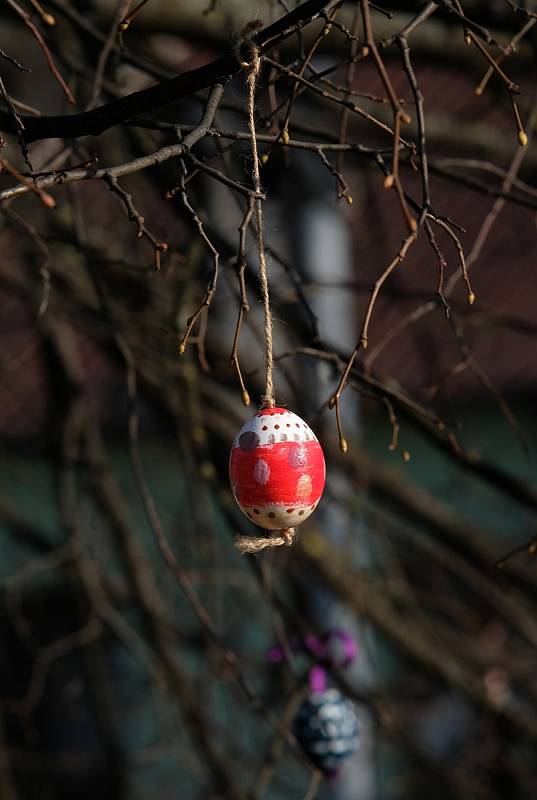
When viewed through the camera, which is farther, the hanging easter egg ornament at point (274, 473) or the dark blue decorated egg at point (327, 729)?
the dark blue decorated egg at point (327, 729)

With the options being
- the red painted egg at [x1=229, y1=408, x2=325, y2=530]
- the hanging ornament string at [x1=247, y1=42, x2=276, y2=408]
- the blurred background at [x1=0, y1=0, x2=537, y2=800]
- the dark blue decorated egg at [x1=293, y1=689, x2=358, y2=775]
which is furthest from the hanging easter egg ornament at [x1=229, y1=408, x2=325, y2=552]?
the dark blue decorated egg at [x1=293, y1=689, x2=358, y2=775]

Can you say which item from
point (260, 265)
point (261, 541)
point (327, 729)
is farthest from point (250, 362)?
point (260, 265)

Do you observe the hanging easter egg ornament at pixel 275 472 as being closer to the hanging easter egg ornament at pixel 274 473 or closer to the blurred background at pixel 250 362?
the hanging easter egg ornament at pixel 274 473

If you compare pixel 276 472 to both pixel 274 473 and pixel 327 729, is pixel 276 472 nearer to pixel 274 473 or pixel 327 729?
pixel 274 473

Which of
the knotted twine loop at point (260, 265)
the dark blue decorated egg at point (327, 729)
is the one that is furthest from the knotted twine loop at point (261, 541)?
the dark blue decorated egg at point (327, 729)

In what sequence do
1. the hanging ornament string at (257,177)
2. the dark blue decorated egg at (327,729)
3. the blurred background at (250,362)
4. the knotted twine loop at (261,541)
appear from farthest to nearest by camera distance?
the dark blue decorated egg at (327,729), the blurred background at (250,362), the knotted twine loop at (261,541), the hanging ornament string at (257,177)
